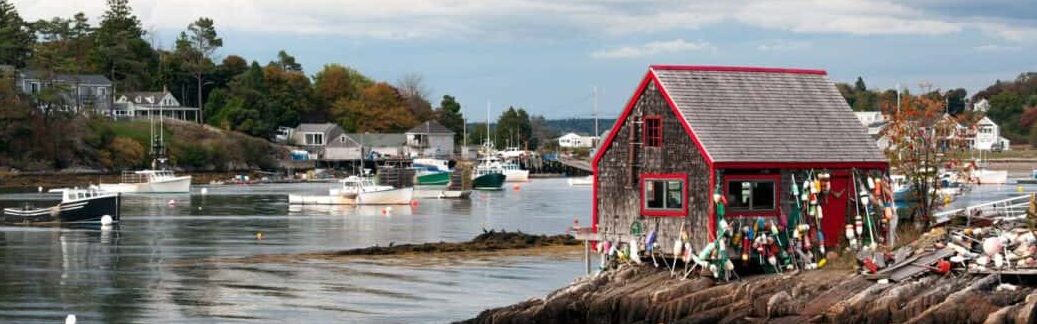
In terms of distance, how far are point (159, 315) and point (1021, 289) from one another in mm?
19464

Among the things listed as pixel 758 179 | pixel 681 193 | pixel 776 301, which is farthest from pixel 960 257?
pixel 681 193

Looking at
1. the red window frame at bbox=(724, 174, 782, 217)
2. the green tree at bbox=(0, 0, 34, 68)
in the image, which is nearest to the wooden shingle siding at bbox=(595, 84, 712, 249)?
the red window frame at bbox=(724, 174, 782, 217)

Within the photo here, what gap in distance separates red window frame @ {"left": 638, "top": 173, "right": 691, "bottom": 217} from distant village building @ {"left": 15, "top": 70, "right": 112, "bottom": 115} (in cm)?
12626

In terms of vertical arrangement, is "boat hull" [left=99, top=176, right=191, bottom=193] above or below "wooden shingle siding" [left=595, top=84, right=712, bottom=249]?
below

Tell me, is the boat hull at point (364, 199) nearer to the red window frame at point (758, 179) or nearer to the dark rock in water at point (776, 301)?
the dark rock in water at point (776, 301)

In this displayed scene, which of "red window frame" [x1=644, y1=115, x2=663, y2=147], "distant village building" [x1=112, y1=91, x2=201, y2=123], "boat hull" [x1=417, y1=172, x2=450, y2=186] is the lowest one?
"boat hull" [x1=417, y1=172, x2=450, y2=186]

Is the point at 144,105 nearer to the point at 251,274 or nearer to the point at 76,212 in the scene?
the point at 76,212

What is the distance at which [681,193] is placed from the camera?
32031 mm

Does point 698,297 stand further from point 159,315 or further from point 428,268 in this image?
point 428,268

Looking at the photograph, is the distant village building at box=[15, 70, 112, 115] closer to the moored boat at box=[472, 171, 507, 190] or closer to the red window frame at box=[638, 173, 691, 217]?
the moored boat at box=[472, 171, 507, 190]

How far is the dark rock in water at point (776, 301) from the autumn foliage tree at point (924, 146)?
11136mm

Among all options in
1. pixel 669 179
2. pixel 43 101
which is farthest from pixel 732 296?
pixel 43 101

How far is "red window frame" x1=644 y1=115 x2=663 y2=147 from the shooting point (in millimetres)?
32500

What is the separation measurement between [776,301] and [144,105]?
15468 cm
